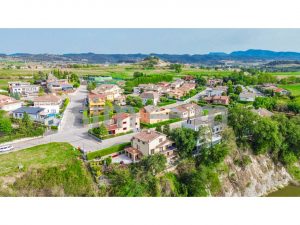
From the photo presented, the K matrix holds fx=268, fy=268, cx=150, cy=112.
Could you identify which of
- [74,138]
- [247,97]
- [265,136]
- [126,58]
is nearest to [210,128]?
[265,136]

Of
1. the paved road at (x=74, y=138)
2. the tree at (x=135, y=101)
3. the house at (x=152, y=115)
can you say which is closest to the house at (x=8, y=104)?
the paved road at (x=74, y=138)

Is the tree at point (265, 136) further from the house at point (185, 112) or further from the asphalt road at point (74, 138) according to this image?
the asphalt road at point (74, 138)

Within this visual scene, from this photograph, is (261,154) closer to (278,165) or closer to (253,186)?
(278,165)

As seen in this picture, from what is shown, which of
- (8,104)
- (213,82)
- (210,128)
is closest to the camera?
(210,128)

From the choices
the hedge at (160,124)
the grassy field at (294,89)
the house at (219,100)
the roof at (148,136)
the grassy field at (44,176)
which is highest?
the roof at (148,136)

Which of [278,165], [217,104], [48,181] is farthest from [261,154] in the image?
[48,181]

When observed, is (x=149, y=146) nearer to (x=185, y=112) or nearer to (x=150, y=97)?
(x=185, y=112)
